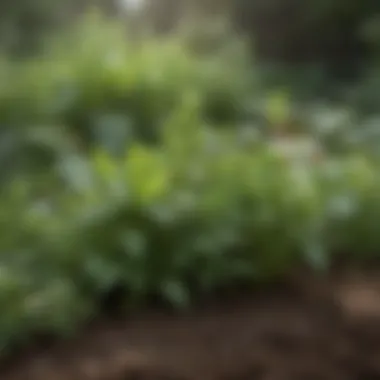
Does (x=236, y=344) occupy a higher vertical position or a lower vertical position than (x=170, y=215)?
lower

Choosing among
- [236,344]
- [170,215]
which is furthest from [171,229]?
[236,344]

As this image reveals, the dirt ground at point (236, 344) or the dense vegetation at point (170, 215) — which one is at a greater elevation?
the dense vegetation at point (170, 215)

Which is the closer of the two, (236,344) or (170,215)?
(236,344)

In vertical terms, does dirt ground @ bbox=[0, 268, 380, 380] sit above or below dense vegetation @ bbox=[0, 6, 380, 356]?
below

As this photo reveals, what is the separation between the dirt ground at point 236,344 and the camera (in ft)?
9.16

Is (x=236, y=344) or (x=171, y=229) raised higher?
(x=171, y=229)

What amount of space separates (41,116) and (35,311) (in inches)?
81.6

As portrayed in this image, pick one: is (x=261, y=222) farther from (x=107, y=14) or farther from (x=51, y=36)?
(x=107, y=14)

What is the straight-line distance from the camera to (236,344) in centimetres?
294

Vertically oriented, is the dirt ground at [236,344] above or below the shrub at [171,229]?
below

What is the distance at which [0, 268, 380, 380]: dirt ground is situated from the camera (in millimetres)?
2791

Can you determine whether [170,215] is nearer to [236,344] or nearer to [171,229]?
[171,229]

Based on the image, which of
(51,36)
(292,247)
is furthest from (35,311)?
(51,36)

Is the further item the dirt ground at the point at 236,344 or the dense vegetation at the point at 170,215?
the dense vegetation at the point at 170,215
